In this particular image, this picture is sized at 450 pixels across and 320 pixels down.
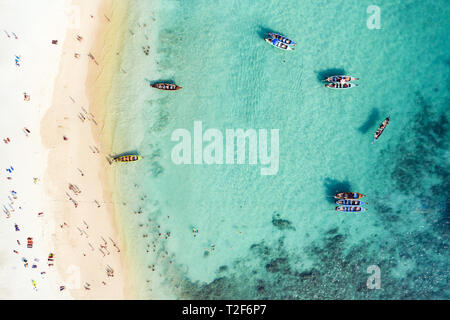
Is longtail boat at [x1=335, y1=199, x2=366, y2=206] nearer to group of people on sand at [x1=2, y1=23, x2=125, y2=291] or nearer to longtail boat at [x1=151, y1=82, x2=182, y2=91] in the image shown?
longtail boat at [x1=151, y1=82, x2=182, y2=91]

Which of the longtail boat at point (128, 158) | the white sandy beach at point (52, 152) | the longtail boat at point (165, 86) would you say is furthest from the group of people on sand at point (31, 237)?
the longtail boat at point (165, 86)

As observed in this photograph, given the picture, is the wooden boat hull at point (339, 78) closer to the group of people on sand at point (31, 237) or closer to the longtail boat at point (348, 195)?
the longtail boat at point (348, 195)

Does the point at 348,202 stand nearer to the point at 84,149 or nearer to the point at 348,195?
the point at 348,195

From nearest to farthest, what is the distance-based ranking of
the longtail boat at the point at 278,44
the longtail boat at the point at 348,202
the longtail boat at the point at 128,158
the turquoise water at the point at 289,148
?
the longtail boat at the point at 128,158 < the longtail boat at the point at 278,44 < the turquoise water at the point at 289,148 < the longtail boat at the point at 348,202

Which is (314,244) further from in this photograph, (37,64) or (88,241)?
(37,64)

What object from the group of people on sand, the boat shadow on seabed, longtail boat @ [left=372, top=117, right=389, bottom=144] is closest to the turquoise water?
the boat shadow on seabed
